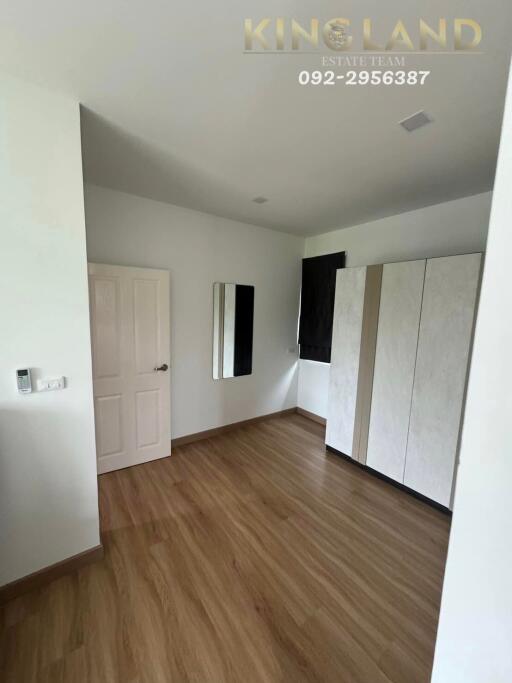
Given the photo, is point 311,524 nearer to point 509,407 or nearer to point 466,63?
point 509,407

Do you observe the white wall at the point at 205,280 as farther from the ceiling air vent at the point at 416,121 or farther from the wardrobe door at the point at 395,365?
the ceiling air vent at the point at 416,121

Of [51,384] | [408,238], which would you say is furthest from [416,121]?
[51,384]

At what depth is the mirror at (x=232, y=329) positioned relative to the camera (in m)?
3.32

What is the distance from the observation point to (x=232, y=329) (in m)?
3.46

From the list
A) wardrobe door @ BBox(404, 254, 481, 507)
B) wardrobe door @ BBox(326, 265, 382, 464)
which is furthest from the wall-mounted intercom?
wardrobe door @ BBox(404, 254, 481, 507)

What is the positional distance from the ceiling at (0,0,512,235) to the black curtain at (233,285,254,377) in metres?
1.32

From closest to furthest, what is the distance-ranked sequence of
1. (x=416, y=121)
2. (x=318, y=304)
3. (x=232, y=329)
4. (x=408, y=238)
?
(x=416, y=121) → (x=408, y=238) → (x=232, y=329) → (x=318, y=304)

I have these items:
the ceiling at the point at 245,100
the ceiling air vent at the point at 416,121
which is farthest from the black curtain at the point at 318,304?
the ceiling air vent at the point at 416,121

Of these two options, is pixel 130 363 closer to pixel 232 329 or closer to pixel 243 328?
pixel 232 329

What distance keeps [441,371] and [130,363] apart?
2816 millimetres

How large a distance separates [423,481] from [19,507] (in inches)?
A: 114

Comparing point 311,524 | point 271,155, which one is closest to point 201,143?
point 271,155

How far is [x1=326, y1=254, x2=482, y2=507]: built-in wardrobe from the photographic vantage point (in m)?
2.11

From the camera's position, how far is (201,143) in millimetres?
1789
